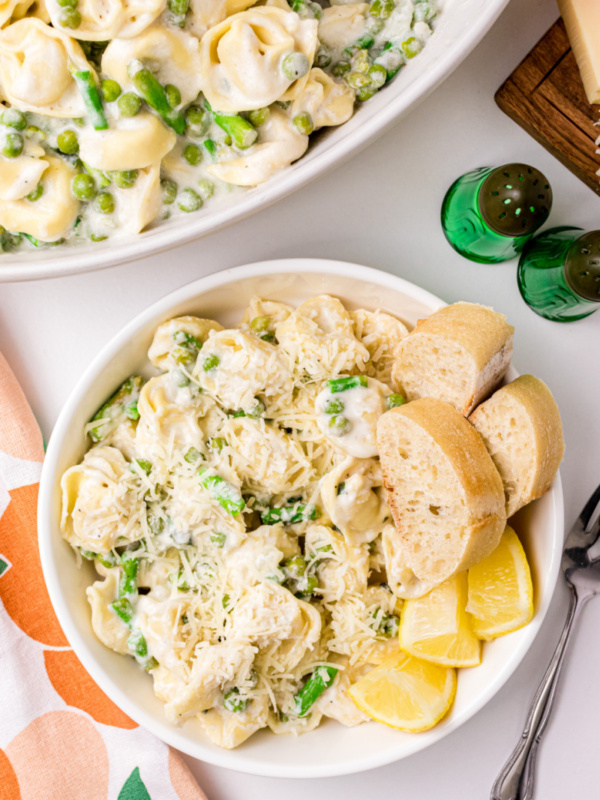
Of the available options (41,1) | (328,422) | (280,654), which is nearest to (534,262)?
(328,422)

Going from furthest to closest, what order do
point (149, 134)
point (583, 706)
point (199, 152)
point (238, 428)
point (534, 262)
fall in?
point (583, 706), point (534, 262), point (238, 428), point (199, 152), point (149, 134)

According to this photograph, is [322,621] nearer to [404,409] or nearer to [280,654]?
[280,654]

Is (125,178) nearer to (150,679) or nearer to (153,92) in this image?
(153,92)

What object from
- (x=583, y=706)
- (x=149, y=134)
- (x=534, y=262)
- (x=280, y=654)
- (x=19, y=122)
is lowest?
(x=280, y=654)

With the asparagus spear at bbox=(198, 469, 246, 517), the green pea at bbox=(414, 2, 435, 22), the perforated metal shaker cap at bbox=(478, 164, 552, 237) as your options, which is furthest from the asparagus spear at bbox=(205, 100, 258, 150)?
the asparagus spear at bbox=(198, 469, 246, 517)

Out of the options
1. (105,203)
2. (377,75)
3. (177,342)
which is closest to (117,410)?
(177,342)

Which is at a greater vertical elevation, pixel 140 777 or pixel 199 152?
pixel 199 152

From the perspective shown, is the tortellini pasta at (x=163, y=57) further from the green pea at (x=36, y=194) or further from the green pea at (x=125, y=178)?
the green pea at (x=36, y=194)
